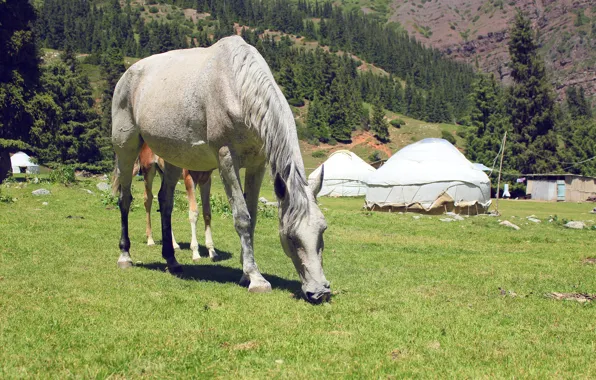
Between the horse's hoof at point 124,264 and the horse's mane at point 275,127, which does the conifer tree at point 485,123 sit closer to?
the horse's hoof at point 124,264

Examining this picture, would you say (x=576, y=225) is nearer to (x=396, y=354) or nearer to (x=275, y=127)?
(x=275, y=127)

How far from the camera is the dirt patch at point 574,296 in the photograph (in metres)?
5.89

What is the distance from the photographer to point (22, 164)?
52469 millimetres

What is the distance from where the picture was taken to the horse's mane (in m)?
5.62

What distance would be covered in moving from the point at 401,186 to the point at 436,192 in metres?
1.80

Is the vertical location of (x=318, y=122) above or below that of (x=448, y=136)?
above

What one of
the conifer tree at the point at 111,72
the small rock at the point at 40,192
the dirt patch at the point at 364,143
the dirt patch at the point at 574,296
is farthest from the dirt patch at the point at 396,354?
the dirt patch at the point at 364,143

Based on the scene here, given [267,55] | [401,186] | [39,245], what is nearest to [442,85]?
[267,55]

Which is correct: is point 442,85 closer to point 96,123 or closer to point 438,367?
point 96,123

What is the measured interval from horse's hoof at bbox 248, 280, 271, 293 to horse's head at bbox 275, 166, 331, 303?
0.61m

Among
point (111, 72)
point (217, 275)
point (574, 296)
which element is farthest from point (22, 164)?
point (574, 296)

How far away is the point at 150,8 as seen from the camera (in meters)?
175

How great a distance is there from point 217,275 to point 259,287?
65.3 inches

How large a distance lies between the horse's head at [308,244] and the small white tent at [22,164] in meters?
52.7
